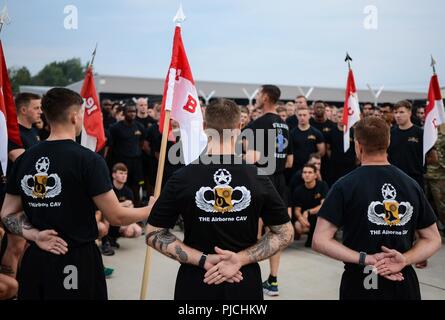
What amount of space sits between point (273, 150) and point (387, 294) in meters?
3.09

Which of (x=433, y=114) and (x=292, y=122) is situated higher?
(x=433, y=114)

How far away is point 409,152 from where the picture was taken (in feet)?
23.4

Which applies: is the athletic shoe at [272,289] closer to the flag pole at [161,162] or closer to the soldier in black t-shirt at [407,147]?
the flag pole at [161,162]

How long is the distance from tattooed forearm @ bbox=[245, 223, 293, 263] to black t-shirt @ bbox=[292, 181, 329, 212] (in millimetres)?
5288

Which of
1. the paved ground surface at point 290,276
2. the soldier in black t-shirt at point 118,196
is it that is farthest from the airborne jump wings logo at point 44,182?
the soldier in black t-shirt at point 118,196

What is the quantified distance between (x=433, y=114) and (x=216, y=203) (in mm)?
5962

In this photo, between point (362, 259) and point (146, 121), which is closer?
point (362, 259)

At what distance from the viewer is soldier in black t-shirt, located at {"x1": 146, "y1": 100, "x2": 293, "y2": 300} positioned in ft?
8.87

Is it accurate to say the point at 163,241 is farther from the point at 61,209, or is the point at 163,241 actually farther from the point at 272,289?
the point at 272,289

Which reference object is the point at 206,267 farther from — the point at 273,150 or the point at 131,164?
the point at 131,164

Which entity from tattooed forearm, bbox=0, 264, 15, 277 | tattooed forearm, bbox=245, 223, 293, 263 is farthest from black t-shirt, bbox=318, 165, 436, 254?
tattooed forearm, bbox=0, 264, 15, 277

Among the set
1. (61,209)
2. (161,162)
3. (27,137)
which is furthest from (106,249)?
(61,209)

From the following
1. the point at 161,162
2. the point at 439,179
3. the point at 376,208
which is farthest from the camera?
the point at 439,179

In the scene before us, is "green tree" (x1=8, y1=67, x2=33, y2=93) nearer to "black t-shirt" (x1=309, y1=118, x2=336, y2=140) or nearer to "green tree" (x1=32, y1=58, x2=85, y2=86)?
"green tree" (x1=32, y1=58, x2=85, y2=86)
